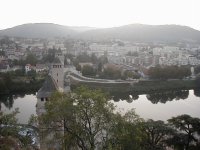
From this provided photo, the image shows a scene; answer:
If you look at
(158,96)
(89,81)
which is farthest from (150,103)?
(89,81)

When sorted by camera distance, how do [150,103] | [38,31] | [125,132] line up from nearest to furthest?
1. [125,132]
2. [150,103]
3. [38,31]

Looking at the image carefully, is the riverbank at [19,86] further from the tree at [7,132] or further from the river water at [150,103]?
the tree at [7,132]

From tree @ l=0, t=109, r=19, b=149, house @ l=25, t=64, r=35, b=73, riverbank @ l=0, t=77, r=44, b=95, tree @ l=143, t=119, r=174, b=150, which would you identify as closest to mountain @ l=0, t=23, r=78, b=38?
house @ l=25, t=64, r=35, b=73

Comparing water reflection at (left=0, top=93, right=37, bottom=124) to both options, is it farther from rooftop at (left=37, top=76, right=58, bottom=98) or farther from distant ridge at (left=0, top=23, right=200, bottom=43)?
distant ridge at (left=0, top=23, right=200, bottom=43)

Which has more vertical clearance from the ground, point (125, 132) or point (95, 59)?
point (125, 132)

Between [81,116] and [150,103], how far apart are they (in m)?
20.2

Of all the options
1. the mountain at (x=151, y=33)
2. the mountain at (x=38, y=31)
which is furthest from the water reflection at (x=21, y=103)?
the mountain at (x=38, y=31)

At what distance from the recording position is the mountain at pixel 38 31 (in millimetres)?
148875

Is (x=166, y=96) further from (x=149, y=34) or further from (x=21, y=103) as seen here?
(x=149, y=34)

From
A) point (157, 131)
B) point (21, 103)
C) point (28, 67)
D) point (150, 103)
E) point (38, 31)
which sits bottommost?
point (150, 103)

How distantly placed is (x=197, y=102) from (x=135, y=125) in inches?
854

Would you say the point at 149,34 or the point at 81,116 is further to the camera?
the point at 149,34

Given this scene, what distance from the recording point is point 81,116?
7426mm

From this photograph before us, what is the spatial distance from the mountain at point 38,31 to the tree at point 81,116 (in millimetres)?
141651
